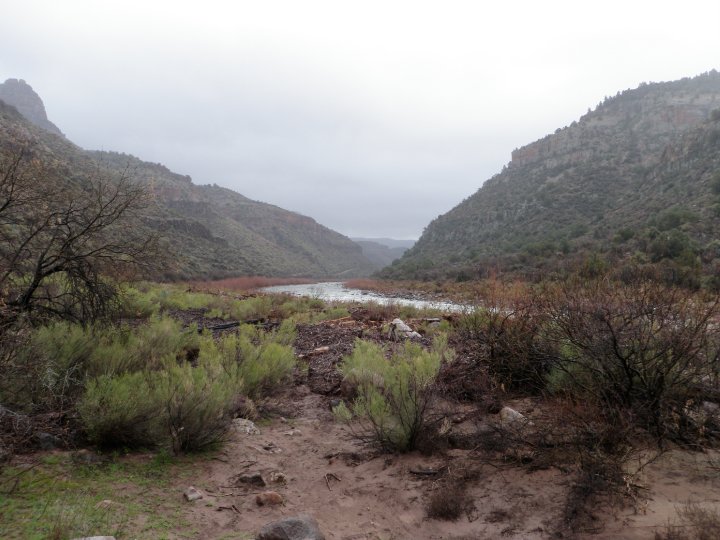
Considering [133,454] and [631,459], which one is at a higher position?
[631,459]

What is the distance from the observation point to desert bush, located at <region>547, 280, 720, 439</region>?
3.61 m

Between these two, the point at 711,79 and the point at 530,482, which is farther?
the point at 711,79

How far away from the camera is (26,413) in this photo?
3738 millimetres

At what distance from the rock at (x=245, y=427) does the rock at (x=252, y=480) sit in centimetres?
113

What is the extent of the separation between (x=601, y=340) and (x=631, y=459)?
1.19 meters


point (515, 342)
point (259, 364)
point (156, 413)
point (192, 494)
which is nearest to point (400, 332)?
point (259, 364)

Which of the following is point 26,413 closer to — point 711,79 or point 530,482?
point 530,482

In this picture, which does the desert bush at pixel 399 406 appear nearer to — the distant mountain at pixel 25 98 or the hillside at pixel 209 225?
the hillside at pixel 209 225

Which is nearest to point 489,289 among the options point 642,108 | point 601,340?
point 601,340

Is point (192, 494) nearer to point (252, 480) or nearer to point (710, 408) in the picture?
point (252, 480)

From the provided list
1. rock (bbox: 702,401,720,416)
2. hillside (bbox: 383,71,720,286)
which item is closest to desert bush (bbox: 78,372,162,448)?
rock (bbox: 702,401,720,416)

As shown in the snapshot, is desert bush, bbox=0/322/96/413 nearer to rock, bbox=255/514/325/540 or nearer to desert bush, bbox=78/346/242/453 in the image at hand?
desert bush, bbox=78/346/242/453

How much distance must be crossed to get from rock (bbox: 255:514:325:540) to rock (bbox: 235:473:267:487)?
0.88 meters

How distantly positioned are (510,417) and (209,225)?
76.1m
